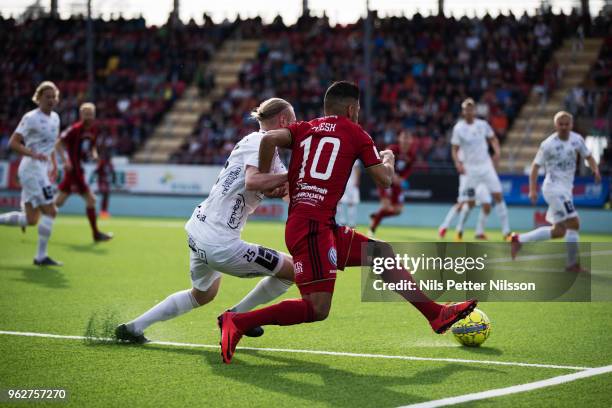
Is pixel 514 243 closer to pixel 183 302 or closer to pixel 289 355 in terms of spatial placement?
pixel 289 355

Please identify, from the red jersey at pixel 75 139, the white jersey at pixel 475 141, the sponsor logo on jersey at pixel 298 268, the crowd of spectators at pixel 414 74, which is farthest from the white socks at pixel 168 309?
the crowd of spectators at pixel 414 74

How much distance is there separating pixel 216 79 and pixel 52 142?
22568mm

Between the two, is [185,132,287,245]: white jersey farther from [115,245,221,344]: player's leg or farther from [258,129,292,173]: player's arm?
[115,245,221,344]: player's leg

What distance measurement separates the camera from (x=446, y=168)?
23.7 metres

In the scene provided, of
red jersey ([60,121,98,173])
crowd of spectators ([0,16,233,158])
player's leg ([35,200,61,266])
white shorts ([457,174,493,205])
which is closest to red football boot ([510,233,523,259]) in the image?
white shorts ([457,174,493,205])

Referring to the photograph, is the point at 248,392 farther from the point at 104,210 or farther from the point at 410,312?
the point at 104,210

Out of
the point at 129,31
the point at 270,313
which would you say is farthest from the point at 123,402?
the point at 129,31

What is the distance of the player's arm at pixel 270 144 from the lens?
5.90 meters

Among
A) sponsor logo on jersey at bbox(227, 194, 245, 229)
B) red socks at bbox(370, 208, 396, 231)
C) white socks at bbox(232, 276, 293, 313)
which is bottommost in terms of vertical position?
red socks at bbox(370, 208, 396, 231)

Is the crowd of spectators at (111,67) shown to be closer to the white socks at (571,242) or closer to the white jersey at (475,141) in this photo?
the white jersey at (475,141)

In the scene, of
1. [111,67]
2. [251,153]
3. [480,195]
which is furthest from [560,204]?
[111,67]

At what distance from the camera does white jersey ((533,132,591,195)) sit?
1160cm

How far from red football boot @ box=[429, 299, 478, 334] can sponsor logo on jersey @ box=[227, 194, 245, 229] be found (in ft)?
5.42

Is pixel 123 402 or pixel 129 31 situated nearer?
pixel 123 402
